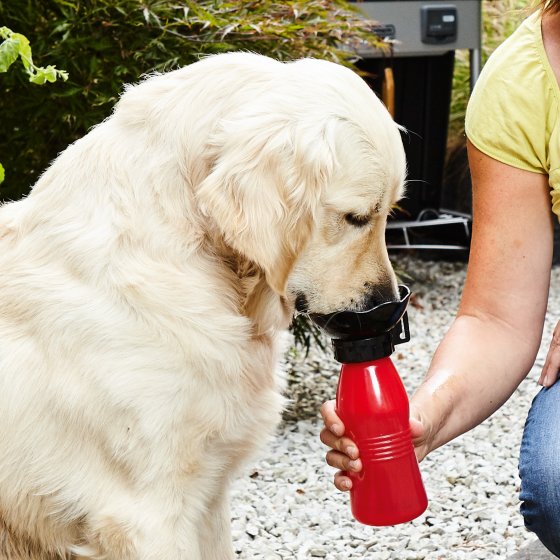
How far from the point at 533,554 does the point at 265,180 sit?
156 centimetres

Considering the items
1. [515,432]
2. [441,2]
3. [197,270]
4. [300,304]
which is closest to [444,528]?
[515,432]

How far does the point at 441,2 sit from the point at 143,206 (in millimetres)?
4927

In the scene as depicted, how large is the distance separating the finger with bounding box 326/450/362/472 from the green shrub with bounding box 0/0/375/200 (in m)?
1.71

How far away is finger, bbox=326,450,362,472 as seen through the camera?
191 centimetres

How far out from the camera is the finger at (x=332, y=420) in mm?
1928

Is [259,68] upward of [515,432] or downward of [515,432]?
Answer: upward

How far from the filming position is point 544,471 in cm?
209

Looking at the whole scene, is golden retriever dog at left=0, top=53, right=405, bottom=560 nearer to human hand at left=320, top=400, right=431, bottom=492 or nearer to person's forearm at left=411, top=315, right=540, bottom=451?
human hand at left=320, top=400, right=431, bottom=492

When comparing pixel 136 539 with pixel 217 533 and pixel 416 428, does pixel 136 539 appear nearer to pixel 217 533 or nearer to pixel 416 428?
pixel 217 533

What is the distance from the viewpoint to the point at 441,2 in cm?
630

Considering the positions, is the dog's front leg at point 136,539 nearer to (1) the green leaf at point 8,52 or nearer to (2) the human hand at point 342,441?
(2) the human hand at point 342,441

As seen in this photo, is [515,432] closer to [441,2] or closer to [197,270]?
[197,270]

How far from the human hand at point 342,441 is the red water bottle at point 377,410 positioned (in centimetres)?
1

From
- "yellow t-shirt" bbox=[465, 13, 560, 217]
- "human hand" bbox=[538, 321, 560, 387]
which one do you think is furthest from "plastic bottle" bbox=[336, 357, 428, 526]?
"yellow t-shirt" bbox=[465, 13, 560, 217]
